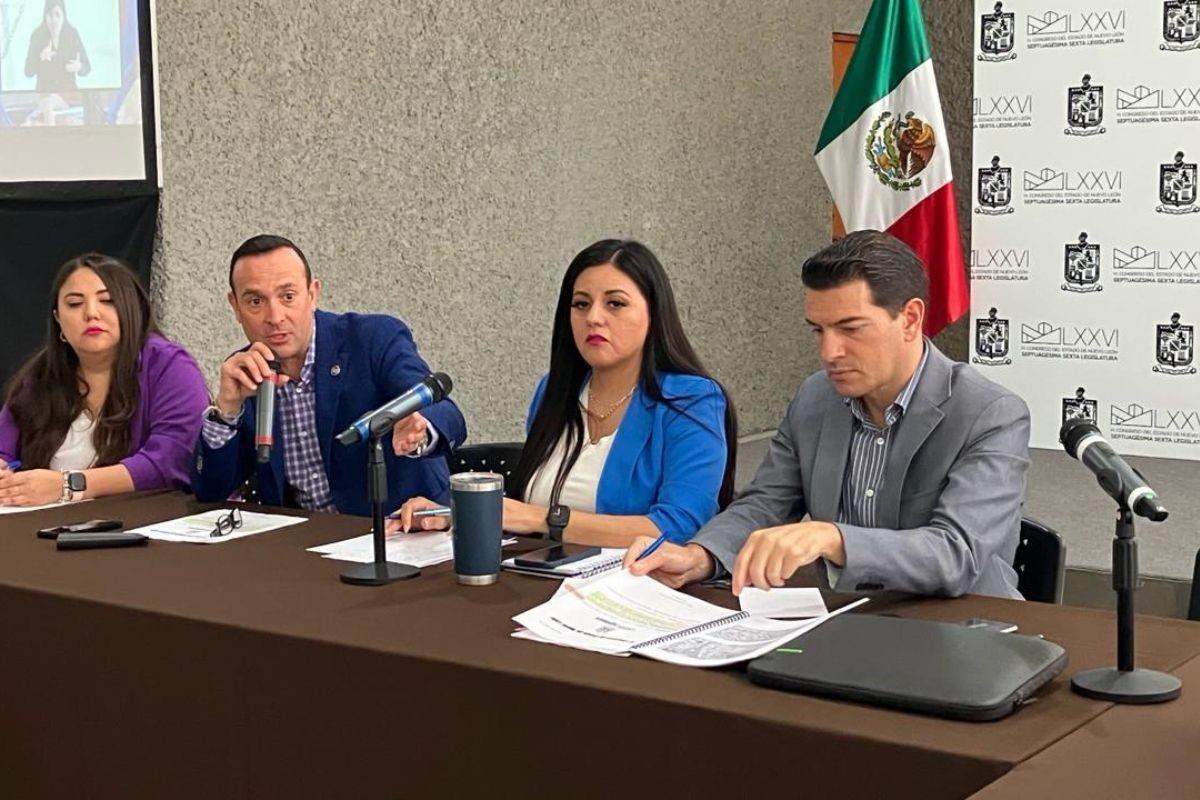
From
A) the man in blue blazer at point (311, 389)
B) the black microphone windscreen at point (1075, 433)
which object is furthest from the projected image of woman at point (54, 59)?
the black microphone windscreen at point (1075, 433)

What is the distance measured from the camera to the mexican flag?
5.21 metres

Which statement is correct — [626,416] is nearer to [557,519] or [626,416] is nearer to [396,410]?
[557,519]

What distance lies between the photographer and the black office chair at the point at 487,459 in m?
3.26

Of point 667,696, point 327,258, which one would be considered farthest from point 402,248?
point 667,696

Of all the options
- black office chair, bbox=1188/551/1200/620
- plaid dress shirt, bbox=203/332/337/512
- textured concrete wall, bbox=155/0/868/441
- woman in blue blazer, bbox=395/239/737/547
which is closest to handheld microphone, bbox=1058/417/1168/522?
black office chair, bbox=1188/551/1200/620

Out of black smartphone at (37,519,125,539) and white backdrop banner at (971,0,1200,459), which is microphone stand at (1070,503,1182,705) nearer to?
black smartphone at (37,519,125,539)

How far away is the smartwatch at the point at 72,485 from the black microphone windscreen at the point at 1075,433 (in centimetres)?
214

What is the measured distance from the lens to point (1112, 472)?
1.57 meters

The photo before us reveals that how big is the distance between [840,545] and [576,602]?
37 cm

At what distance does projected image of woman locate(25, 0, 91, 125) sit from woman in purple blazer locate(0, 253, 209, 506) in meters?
1.00

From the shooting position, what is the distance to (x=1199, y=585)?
2168mm

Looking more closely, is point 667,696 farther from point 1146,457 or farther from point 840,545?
point 1146,457

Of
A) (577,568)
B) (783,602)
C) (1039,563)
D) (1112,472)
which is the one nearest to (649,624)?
(783,602)

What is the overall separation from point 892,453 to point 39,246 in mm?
2817
